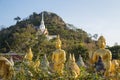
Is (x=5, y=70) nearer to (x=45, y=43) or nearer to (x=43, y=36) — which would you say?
(x=45, y=43)

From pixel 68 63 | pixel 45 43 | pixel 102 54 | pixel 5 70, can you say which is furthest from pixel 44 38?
pixel 5 70

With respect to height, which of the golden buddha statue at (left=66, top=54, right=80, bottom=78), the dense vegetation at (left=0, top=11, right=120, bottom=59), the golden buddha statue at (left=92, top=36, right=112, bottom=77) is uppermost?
the dense vegetation at (left=0, top=11, right=120, bottom=59)

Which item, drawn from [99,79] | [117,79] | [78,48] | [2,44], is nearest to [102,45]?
[117,79]

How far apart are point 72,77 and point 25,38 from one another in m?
42.2

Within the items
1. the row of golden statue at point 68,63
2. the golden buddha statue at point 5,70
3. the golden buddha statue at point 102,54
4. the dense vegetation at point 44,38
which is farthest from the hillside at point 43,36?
the golden buddha statue at point 5,70

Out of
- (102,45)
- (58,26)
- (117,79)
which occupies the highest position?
(58,26)

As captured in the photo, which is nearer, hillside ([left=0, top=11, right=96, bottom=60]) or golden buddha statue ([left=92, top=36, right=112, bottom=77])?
golden buddha statue ([left=92, top=36, right=112, bottom=77])

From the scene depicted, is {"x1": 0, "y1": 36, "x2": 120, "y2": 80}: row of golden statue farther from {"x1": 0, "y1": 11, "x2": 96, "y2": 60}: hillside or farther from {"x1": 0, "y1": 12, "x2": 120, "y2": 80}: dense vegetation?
{"x1": 0, "y1": 11, "x2": 96, "y2": 60}: hillside

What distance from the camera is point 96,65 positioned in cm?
1166

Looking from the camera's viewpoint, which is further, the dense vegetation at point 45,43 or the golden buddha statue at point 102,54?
the golden buddha statue at point 102,54

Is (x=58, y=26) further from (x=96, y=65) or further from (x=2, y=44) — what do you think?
(x=96, y=65)

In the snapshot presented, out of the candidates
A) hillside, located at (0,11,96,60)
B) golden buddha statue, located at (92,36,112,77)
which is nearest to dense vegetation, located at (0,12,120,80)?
hillside, located at (0,11,96,60)

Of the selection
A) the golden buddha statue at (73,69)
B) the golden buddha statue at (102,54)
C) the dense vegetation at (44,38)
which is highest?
the dense vegetation at (44,38)

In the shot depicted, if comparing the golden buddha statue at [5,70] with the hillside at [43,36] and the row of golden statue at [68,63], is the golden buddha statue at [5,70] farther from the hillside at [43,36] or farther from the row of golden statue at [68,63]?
the hillside at [43,36]
